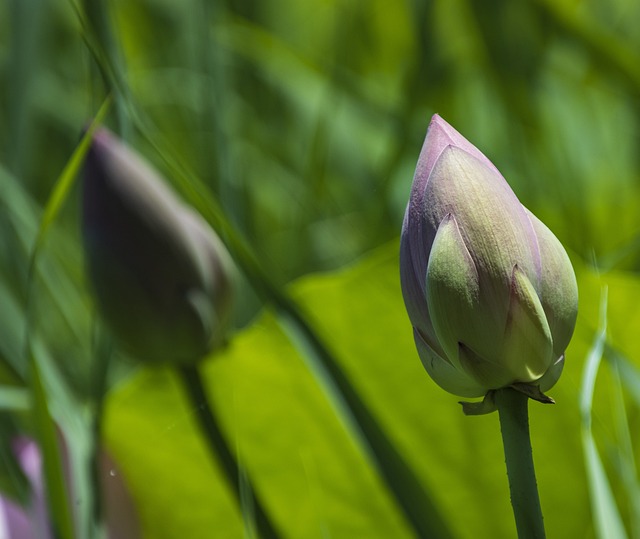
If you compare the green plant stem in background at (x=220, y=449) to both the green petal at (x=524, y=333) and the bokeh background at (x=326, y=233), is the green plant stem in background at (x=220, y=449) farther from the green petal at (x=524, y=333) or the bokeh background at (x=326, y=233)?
the green petal at (x=524, y=333)

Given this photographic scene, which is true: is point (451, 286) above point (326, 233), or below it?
below

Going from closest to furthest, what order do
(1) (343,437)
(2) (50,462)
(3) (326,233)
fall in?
1. (2) (50,462)
2. (1) (343,437)
3. (3) (326,233)

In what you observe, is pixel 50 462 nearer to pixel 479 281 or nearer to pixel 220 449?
pixel 220 449

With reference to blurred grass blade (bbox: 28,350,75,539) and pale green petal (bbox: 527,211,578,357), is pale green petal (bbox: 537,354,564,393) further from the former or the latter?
blurred grass blade (bbox: 28,350,75,539)

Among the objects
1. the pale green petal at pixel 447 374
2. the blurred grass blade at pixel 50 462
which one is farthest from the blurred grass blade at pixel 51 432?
the pale green petal at pixel 447 374

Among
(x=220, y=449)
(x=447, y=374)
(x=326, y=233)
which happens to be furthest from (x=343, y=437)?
(x=326, y=233)

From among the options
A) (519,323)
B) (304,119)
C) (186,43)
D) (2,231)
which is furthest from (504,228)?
(186,43)
